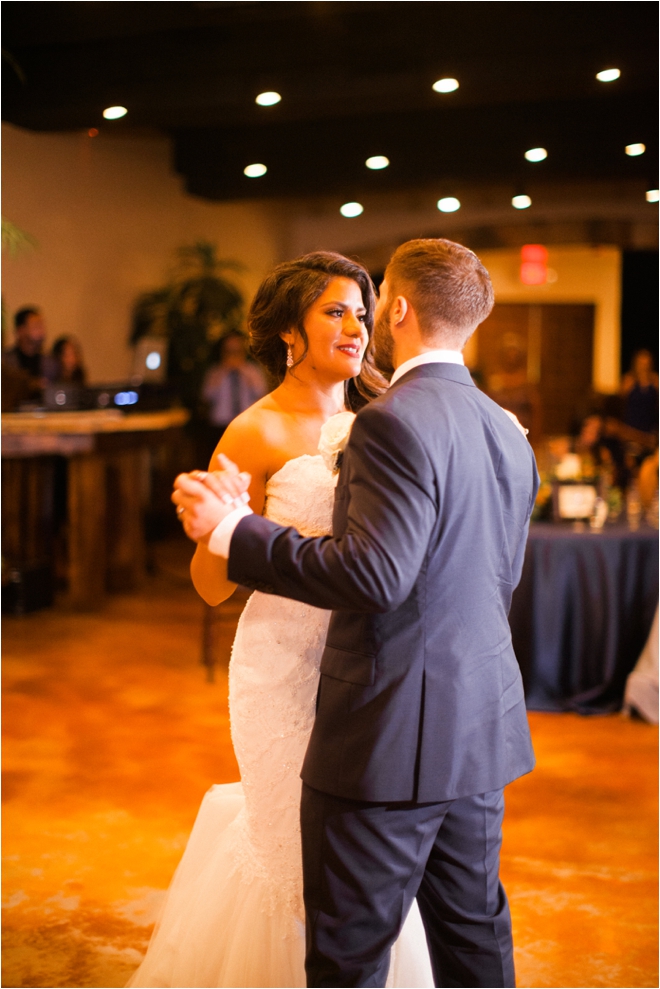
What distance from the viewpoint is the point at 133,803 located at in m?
3.53


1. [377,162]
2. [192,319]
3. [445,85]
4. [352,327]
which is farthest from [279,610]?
[192,319]

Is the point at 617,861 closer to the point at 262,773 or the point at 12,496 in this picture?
the point at 262,773

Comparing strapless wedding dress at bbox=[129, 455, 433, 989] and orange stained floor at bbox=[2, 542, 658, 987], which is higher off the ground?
strapless wedding dress at bbox=[129, 455, 433, 989]

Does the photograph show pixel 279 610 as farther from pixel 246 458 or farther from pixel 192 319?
pixel 192 319

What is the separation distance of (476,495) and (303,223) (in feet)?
37.0

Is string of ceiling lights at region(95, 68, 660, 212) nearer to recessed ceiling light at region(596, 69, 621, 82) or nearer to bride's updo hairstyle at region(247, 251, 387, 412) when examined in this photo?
recessed ceiling light at region(596, 69, 621, 82)

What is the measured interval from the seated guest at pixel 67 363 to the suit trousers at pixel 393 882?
7.01 m

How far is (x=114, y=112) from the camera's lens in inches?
255

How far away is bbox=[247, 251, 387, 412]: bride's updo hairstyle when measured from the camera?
211 cm

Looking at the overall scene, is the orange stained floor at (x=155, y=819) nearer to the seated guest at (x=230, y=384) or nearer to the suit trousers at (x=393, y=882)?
the suit trousers at (x=393, y=882)

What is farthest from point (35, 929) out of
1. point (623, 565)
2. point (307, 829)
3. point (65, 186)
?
point (65, 186)

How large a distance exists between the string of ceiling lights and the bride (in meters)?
4.51

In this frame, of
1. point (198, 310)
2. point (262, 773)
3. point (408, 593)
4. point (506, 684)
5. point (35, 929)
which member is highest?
point (198, 310)

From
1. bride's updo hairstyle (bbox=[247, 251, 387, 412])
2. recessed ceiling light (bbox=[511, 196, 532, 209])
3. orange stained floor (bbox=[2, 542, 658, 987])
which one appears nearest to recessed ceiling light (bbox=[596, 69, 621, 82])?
orange stained floor (bbox=[2, 542, 658, 987])
